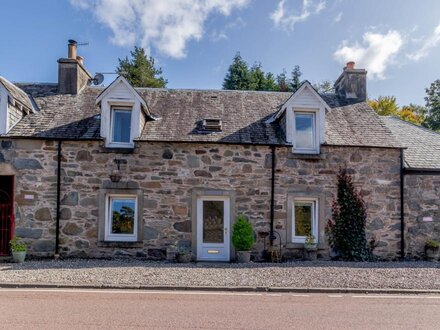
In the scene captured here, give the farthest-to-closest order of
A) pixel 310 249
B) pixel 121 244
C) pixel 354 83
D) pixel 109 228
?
pixel 354 83 → pixel 109 228 → pixel 310 249 → pixel 121 244

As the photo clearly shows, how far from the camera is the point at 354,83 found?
15.5 metres

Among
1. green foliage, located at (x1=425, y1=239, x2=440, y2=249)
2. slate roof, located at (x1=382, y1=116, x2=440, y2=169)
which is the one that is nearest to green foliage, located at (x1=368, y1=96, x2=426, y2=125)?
slate roof, located at (x1=382, y1=116, x2=440, y2=169)

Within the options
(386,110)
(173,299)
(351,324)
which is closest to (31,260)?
(173,299)

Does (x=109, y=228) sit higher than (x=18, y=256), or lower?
higher

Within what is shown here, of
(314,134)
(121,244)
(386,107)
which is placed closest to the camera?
(121,244)

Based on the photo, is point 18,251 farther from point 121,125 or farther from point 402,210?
point 402,210

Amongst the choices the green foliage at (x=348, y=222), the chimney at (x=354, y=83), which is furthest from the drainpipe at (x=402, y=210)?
the chimney at (x=354, y=83)

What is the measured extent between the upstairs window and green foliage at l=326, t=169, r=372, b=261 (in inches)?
310

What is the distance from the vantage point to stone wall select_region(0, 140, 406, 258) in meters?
11.6

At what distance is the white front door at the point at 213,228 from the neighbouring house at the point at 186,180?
0.04 metres

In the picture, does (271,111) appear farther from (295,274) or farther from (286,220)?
(295,274)

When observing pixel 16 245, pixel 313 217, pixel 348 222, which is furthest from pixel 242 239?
pixel 16 245

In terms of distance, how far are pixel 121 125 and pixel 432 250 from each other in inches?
474

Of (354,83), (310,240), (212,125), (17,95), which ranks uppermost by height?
(354,83)
